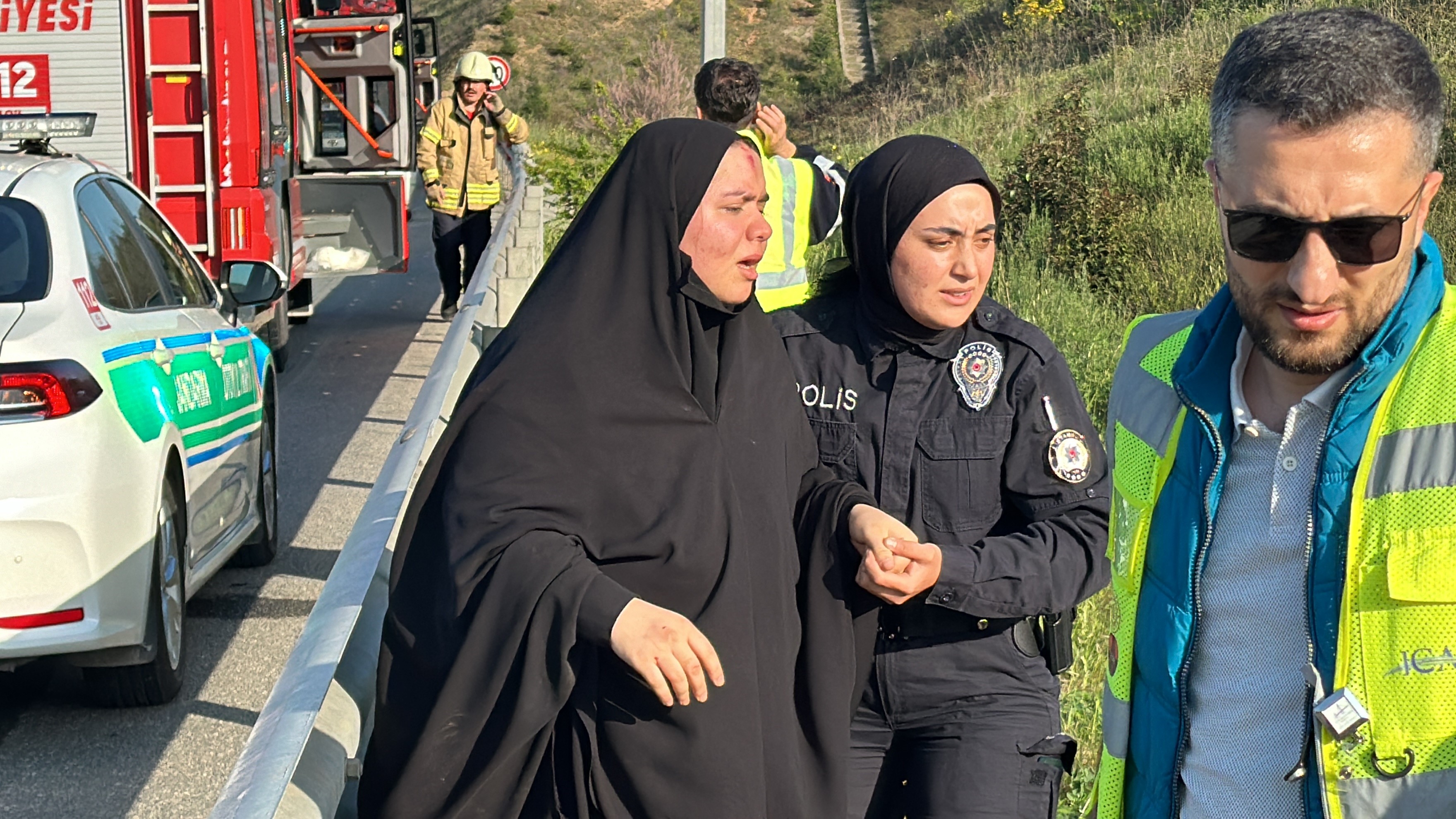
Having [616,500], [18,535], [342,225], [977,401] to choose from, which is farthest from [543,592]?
[342,225]

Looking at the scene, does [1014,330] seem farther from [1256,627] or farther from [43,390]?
[43,390]

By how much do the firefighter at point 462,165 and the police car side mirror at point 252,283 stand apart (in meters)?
5.80

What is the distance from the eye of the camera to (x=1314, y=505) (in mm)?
1977

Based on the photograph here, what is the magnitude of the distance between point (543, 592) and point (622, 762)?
0.33 metres

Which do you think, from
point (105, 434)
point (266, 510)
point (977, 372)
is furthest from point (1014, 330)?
point (266, 510)

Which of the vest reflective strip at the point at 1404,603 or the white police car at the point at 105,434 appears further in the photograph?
the white police car at the point at 105,434

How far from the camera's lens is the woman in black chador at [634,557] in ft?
8.50

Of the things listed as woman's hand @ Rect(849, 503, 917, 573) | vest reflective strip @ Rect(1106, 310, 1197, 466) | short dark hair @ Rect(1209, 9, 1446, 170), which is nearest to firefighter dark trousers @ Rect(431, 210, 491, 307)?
woman's hand @ Rect(849, 503, 917, 573)

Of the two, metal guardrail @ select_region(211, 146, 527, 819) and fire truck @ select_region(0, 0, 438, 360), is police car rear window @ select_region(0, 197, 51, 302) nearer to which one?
metal guardrail @ select_region(211, 146, 527, 819)

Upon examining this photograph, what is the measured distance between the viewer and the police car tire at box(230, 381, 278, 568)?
7211mm

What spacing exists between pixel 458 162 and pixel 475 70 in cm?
75

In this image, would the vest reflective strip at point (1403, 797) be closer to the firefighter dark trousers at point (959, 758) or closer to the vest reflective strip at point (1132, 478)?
the vest reflective strip at point (1132, 478)

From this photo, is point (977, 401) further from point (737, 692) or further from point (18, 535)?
point (18, 535)

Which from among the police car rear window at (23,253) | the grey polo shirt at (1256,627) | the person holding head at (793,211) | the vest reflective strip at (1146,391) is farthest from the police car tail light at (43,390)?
the grey polo shirt at (1256,627)
